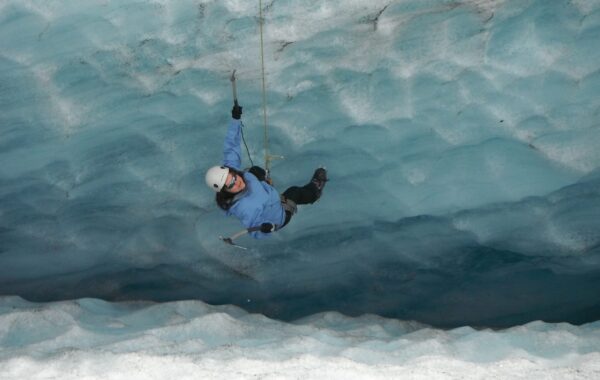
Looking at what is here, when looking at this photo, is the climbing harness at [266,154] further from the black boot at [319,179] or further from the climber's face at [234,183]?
the climber's face at [234,183]

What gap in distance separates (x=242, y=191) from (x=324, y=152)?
3.13 feet

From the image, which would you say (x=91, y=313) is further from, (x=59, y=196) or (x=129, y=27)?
(x=129, y=27)

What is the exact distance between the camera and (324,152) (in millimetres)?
4699

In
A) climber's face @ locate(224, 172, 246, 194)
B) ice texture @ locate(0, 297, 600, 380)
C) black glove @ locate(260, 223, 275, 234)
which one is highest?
climber's face @ locate(224, 172, 246, 194)

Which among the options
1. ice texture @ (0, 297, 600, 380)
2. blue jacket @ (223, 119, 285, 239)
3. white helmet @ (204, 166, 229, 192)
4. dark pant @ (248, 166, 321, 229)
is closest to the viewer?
ice texture @ (0, 297, 600, 380)

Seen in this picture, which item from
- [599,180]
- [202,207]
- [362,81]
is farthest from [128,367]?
[599,180]

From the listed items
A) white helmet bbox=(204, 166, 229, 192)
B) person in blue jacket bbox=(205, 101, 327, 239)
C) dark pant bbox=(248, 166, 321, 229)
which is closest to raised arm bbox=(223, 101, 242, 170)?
person in blue jacket bbox=(205, 101, 327, 239)

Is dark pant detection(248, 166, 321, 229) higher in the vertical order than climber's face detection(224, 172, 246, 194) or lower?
higher

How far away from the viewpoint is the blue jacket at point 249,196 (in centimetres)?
391

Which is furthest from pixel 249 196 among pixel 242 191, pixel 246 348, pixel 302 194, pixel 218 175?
pixel 246 348

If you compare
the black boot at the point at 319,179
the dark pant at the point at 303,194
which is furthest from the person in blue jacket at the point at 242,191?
the black boot at the point at 319,179

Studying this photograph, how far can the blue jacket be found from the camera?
3.91 meters

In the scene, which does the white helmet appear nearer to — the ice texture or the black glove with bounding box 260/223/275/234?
the black glove with bounding box 260/223/275/234

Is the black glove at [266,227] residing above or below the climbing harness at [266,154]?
below
